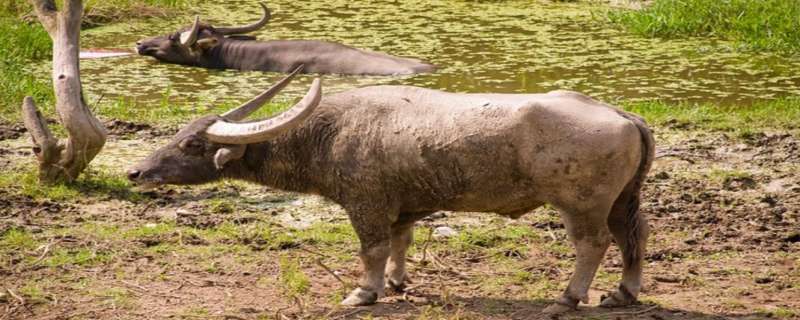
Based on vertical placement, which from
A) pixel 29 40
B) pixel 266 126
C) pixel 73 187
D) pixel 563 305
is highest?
pixel 266 126

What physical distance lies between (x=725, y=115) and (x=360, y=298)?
13.6 feet

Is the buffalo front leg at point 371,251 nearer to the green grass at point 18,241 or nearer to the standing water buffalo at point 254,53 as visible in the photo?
the green grass at point 18,241

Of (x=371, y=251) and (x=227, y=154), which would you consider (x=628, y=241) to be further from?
(x=227, y=154)

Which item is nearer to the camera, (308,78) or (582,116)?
(582,116)

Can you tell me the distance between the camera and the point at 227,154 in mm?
5641

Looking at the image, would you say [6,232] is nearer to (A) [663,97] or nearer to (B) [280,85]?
(B) [280,85]

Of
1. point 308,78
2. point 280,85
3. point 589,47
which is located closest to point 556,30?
point 589,47

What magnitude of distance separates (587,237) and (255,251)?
1.87m

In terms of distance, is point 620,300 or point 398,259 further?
point 398,259

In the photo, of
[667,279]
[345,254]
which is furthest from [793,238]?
[345,254]

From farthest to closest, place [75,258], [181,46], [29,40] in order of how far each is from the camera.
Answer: [181,46]
[29,40]
[75,258]

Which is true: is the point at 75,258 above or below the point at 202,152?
below

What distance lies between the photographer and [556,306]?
5520 mm

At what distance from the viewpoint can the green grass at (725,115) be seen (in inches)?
342
